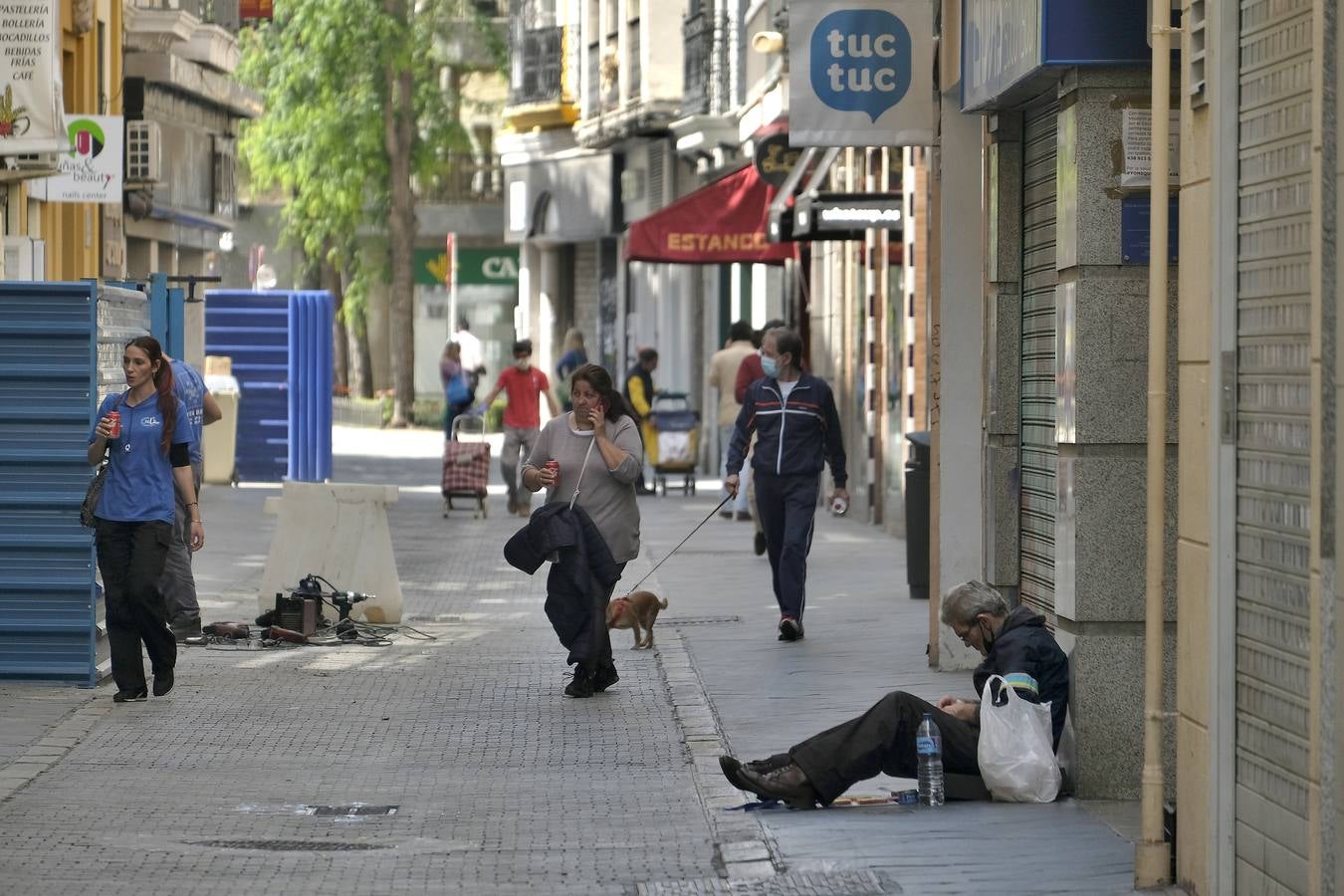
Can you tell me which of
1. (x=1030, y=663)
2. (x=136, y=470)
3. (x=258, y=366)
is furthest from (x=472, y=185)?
(x=1030, y=663)

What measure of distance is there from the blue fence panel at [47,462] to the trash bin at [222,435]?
15994 millimetres

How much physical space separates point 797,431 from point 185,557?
363 centimetres

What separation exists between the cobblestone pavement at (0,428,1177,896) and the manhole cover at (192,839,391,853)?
0.02 meters

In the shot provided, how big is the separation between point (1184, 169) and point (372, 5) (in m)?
39.4

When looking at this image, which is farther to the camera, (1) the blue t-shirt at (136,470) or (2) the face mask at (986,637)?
(1) the blue t-shirt at (136,470)

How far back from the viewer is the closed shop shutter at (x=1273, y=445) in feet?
21.7

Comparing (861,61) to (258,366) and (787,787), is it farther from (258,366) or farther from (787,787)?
(258,366)

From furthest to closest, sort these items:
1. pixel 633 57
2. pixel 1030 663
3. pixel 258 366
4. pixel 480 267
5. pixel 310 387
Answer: pixel 480 267, pixel 633 57, pixel 258 366, pixel 310 387, pixel 1030 663

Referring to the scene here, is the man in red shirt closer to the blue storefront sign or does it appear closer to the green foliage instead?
the blue storefront sign

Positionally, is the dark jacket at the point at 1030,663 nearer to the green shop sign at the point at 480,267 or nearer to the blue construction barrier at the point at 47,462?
the blue construction barrier at the point at 47,462

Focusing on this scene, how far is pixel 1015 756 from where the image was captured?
9.17 metres

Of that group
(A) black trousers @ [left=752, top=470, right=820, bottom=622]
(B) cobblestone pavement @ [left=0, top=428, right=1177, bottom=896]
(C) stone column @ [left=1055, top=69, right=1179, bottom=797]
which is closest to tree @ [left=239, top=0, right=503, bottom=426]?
(B) cobblestone pavement @ [left=0, top=428, right=1177, bottom=896]

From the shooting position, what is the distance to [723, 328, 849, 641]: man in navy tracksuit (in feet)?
48.2

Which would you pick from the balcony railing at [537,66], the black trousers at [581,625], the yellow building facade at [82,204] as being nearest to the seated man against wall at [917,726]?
the black trousers at [581,625]
